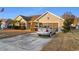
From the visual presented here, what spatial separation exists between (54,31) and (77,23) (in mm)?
328

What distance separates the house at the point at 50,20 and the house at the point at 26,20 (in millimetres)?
59

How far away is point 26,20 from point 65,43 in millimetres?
608

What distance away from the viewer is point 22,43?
6.98 meters

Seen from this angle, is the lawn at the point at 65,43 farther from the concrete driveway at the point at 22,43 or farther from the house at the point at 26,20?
the house at the point at 26,20

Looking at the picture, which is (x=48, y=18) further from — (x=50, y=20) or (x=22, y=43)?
(x=22, y=43)

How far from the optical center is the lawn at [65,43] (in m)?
6.96

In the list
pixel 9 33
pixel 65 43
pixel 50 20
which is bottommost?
pixel 65 43

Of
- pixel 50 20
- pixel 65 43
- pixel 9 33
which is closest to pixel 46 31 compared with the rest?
pixel 50 20

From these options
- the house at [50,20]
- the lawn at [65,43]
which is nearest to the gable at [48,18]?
the house at [50,20]

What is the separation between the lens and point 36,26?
7016 millimetres
